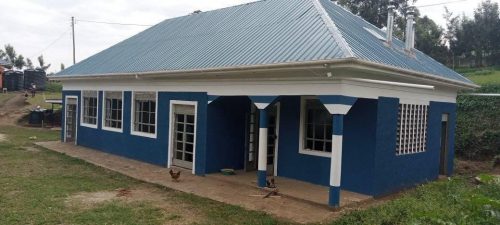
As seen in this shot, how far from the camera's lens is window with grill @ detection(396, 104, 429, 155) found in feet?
33.9

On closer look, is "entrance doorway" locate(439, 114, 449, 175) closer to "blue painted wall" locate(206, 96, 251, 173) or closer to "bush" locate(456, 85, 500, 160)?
"blue painted wall" locate(206, 96, 251, 173)

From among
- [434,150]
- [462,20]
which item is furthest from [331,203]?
[462,20]

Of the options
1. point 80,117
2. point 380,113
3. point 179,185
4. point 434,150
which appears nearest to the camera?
point 380,113

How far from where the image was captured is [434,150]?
12.0m

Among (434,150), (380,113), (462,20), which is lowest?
(434,150)

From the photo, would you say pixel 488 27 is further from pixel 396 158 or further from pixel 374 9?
pixel 396 158

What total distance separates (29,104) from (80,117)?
45.1ft

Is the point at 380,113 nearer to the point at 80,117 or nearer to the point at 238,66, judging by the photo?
the point at 238,66

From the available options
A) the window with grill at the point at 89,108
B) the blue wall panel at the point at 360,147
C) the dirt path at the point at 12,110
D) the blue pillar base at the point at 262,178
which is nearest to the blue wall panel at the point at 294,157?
the blue wall panel at the point at 360,147

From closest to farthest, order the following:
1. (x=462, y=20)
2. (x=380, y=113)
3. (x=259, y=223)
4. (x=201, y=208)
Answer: (x=259, y=223), (x=201, y=208), (x=380, y=113), (x=462, y=20)

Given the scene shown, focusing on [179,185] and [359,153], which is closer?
[359,153]

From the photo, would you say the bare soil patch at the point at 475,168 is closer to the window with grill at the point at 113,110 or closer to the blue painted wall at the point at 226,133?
the blue painted wall at the point at 226,133

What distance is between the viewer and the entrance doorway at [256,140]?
37.5ft

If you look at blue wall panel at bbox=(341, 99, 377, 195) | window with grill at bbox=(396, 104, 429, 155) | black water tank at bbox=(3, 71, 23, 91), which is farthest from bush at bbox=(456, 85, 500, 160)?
black water tank at bbox=(3, 71, 23, 91)
